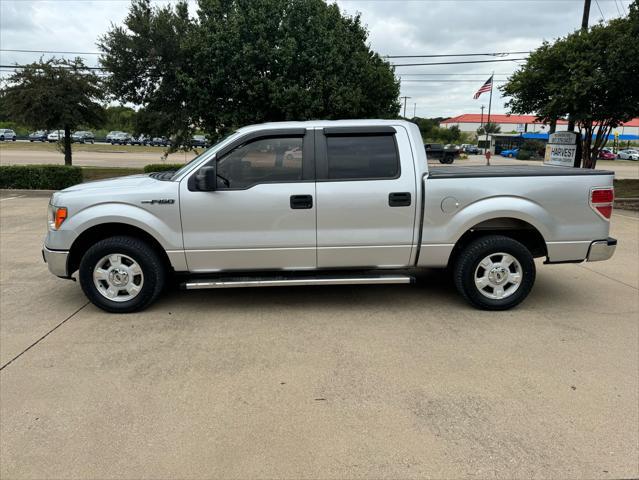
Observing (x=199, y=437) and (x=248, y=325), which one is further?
(x=248, y=325)

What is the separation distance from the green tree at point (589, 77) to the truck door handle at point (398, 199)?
12.5 metres

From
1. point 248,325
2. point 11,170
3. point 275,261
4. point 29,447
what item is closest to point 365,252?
point 275,261

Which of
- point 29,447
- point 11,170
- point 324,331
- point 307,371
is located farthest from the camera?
point 11,170

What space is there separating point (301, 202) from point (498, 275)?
214cm

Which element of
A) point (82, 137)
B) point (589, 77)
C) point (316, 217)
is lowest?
point (316, 217)

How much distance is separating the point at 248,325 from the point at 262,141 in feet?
5.95

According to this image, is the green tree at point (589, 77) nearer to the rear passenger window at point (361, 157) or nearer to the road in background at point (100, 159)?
the rear passenger window at point (361, 157)

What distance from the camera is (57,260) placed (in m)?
4.92

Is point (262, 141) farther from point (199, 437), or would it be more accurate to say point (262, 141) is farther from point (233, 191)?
point (199, 437)

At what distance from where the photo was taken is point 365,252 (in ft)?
16.3

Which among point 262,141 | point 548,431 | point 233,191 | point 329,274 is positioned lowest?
point 548,431

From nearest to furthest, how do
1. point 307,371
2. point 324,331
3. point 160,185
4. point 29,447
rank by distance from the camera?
1. point 29,447
2. point 307,371
3. point 324,331
4. point 160,185

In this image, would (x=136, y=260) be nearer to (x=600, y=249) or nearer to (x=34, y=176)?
(x=600, y=249)

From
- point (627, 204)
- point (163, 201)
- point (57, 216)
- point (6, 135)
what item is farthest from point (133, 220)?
point (6, 135)
